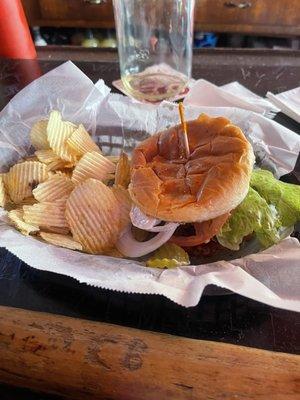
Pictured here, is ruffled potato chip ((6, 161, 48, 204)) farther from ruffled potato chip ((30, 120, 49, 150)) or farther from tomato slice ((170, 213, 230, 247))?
tomato slice ((170, 213, 230, 247))

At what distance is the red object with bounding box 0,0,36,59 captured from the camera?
1.46 meters

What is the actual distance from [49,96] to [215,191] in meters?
0.64

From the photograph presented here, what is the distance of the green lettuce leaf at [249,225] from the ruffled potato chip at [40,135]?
504 mm

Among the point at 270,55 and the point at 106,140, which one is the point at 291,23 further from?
the point at 106,140

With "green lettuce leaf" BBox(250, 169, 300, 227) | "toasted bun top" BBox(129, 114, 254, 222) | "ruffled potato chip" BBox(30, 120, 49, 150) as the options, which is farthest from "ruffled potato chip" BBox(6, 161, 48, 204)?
"green lettuce leaf" BBox(250, 169, 300, 227)

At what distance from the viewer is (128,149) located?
3.80 feet

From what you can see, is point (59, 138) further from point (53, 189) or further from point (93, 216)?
point (93, 216)

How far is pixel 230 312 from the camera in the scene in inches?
28.9

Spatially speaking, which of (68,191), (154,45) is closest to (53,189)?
(68,191)

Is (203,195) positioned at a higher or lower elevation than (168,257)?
higher

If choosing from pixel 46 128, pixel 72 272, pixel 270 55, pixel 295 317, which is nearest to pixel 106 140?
pixel 46 128

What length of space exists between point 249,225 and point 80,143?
0.46m

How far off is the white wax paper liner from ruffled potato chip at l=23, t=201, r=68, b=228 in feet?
0.15

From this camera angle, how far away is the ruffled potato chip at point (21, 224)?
812 mm
